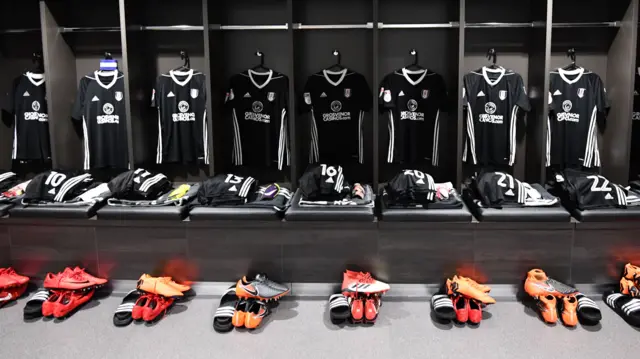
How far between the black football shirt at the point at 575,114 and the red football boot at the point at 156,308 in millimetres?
2580

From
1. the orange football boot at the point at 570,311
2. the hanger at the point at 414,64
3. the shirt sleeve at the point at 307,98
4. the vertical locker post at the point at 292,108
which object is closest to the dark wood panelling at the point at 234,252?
the vertical locker post at the point at 292,108

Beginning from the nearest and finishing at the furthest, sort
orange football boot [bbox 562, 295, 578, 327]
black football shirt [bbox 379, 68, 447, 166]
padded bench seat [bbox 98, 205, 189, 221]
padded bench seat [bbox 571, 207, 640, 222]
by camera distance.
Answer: orange football boot [bbox 562, 295, 578, 327] < padded bench seat [bbox 571, 207, 640, 222] < padded bench seat [bbox 98, 205, 189, 221] < black football shirt [bbox 379, 68, 447, 166]

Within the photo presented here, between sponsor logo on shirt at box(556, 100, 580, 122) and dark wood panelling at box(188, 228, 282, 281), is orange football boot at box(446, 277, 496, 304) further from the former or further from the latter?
sponsor logo on shirt at box(556, 100, 580, 122)

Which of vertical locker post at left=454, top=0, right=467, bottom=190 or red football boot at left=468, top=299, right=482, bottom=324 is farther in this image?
vertical locker post at left=454, top=0, right=467, bottom=190

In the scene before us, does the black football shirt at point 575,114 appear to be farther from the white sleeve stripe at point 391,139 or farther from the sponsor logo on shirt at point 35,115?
the sponsor logo on shirt at point 35,115

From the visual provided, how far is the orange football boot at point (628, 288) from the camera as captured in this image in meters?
2.80

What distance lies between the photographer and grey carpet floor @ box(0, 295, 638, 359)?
7.97 ft

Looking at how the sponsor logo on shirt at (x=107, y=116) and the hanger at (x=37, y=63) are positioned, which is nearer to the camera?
the sponsor logo on shirt at (x=107, y=116)

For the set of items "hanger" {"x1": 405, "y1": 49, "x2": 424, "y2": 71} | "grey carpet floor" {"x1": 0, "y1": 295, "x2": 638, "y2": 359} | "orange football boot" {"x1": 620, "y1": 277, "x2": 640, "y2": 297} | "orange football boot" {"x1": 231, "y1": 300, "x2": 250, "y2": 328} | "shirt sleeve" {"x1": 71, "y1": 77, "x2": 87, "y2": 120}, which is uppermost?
"hanger" {"x1": 405, "y1": 49, "x2": 424, "y2": 71}

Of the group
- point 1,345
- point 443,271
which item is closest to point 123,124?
point 1,345

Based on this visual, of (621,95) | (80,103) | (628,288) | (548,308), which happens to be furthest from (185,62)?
(628,288)

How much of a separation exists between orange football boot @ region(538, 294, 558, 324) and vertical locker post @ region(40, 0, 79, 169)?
3.10 m

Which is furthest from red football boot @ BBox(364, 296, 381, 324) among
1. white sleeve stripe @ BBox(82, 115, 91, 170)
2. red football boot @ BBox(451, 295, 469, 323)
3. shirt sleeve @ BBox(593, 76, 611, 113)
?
white sleeve stripe @ BBox(82, 115, 91, 170)

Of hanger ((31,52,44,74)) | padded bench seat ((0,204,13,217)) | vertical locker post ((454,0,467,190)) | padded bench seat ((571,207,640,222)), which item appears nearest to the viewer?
padded bench seat ((571,207,640,222))
